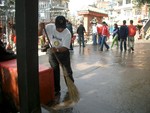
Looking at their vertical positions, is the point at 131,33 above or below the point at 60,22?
below

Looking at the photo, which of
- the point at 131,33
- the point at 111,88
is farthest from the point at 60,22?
the point at 131,33

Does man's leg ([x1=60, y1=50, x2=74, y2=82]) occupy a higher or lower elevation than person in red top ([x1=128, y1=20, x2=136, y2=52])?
lower

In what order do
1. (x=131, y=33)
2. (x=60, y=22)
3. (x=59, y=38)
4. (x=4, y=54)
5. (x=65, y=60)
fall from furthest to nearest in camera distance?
(x=131, y=33)
(x=65, y=60)
(x=59, y=38)
(x=60, y=22)
(x=4, y=54)

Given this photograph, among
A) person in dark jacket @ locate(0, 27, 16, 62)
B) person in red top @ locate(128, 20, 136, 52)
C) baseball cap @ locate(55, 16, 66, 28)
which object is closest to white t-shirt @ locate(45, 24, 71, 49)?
baseball cap @ locate(55, 16, 66, 28)

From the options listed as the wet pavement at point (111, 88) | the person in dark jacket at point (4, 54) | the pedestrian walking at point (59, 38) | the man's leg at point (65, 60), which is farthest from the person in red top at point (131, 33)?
the person in dark jacket at point (4, 54)

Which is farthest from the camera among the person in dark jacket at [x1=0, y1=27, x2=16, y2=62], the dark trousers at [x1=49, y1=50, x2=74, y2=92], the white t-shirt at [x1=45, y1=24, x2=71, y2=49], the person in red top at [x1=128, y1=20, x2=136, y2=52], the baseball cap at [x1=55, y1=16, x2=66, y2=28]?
the person in red top at [x1=128, y1=20, x2=136, y2=52]

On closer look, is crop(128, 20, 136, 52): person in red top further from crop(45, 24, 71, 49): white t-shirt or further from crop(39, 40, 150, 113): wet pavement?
crop(45, 24, 71, 49): white t-shirt

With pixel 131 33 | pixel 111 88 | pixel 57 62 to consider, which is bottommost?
pixel 111 88

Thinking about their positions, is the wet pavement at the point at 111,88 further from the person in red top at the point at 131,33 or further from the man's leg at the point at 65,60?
the person in red top at the point at 131,33

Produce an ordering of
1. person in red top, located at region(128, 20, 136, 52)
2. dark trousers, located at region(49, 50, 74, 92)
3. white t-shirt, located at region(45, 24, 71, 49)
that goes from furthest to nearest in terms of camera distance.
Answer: person in red top, located at region(128, 20, 136, 52)
dark trousers, located at region(49, 50, 74, 92)
white t-shirt, located at region(45, 24, 71, 49)

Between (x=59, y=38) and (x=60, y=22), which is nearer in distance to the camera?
(x=60, y=22)

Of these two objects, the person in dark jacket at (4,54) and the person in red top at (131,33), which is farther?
the person in red top at (131,33)

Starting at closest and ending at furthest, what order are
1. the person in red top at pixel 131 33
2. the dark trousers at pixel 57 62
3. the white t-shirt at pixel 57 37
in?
the white t-shirt at pixel 57 37 → the dark trousers at pixel 57 62 → the person in red top at pixel 131 33

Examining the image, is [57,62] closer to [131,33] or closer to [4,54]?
[4,54]
